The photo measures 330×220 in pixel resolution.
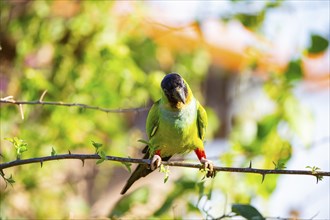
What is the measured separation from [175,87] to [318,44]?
3.41 ft

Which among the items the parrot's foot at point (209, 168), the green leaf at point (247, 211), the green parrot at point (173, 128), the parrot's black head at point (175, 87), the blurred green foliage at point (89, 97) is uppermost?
the blurred green foliage at point (89, 97)

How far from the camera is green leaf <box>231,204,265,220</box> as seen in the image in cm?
194

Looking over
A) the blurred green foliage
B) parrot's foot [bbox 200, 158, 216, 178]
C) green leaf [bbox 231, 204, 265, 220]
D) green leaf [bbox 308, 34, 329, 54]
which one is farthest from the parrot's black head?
green leaf [bbox 308, 34, 329, 54]

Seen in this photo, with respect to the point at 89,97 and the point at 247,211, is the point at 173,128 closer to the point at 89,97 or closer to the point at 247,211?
the point at 247,211

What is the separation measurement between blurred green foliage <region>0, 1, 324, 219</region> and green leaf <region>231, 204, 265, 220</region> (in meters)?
0.88

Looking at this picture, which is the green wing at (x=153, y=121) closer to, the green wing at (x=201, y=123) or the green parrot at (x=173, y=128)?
the green parrot at (x=173, y=128)

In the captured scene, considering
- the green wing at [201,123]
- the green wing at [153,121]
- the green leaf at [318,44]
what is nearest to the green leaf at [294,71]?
the green leaf at [318,44]

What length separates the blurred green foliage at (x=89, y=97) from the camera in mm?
3299

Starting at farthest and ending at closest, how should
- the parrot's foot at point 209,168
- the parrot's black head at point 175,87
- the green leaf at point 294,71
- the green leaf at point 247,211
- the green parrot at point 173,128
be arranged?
the green leaf at point 294,71
the green parrot at point 173,128
the parrot's black head at point 175,87
the parrot's foot at point 209,168
the green leaf at point 247,211

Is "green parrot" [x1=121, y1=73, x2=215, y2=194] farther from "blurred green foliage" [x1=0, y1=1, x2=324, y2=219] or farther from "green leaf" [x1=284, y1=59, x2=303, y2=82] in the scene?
"green leaf" [x1=284, y1=59, x2=303, y2=82]

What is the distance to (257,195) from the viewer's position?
3.25m

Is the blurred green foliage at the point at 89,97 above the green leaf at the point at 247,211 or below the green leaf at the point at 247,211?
above

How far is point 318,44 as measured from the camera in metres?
3.09

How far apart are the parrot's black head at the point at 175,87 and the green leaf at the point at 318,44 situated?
966 millimetres
